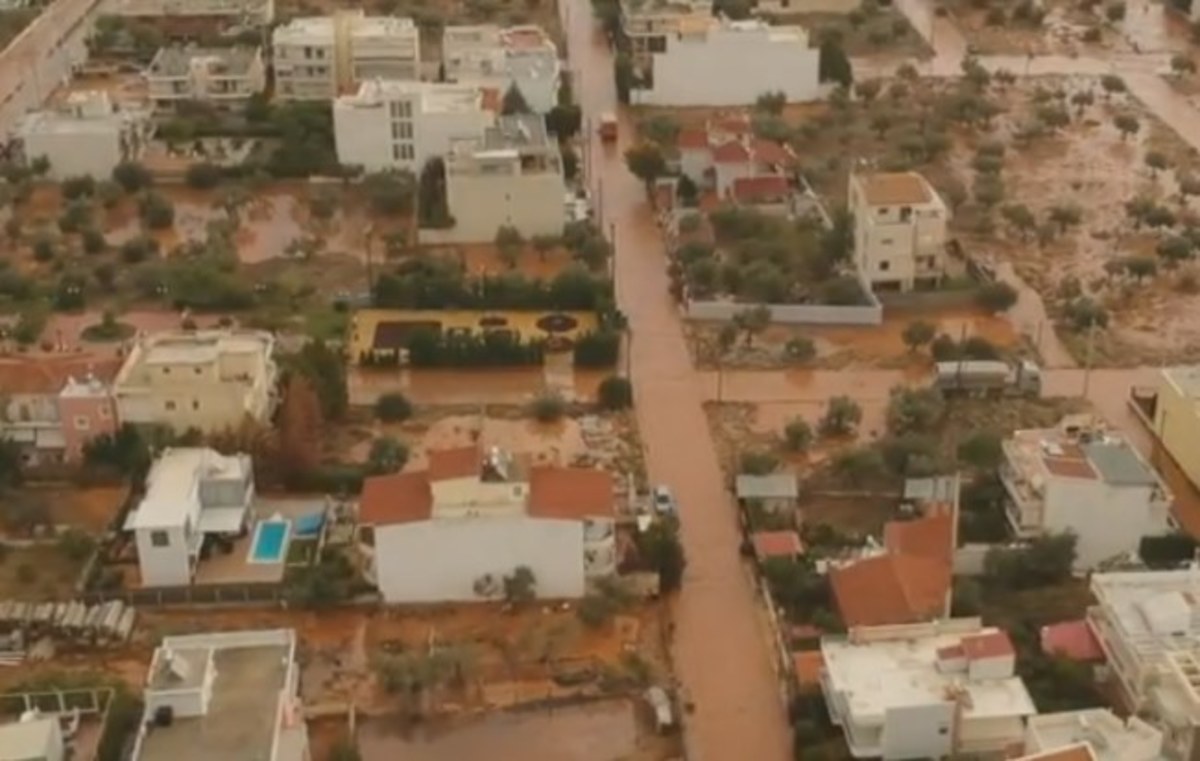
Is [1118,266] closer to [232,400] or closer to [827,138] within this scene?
[827,138]

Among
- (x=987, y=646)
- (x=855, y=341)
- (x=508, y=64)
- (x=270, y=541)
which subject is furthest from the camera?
(x=508, y=64)

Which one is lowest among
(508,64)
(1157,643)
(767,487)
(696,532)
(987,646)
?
(696,532)

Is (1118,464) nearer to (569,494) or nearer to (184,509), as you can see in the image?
(569,494)

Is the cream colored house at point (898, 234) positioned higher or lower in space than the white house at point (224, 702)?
higher

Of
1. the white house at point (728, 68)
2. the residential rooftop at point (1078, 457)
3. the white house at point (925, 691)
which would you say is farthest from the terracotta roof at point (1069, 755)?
the white house at point (728, 68)

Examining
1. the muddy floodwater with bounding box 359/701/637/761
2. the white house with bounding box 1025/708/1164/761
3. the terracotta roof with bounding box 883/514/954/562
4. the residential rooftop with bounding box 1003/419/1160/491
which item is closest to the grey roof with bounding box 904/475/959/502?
the residential rooftop with bounding box 1003/419/1160/491

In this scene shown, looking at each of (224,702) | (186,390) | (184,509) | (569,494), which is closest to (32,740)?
(224,702)

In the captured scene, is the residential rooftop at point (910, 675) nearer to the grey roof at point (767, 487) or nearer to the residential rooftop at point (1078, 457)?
the residential rooftop at point (1078, 457)
